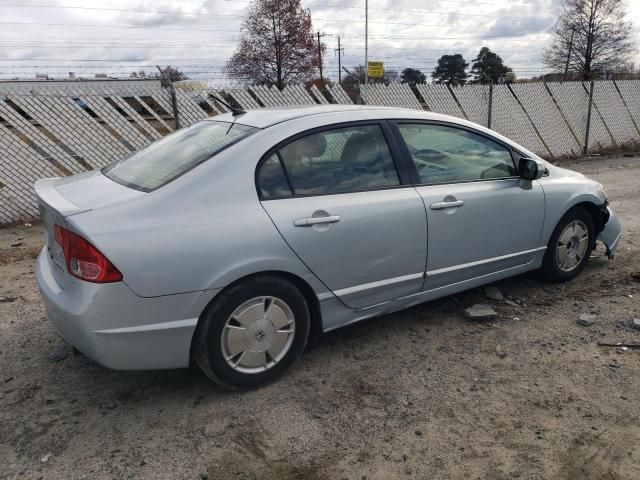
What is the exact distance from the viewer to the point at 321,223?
3164mm

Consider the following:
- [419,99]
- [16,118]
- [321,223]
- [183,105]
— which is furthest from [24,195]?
[419,99]

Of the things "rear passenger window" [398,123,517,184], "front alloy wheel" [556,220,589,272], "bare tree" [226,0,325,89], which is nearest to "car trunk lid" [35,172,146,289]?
"rear passenger window" [398,123,517,184]

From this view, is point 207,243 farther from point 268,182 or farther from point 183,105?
point 183,105

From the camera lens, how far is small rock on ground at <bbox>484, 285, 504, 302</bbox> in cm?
448

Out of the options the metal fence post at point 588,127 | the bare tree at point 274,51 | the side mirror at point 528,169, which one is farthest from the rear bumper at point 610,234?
the bare tree at point 274,51

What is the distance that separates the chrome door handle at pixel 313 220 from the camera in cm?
309

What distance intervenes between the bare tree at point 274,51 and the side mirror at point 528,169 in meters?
37.3

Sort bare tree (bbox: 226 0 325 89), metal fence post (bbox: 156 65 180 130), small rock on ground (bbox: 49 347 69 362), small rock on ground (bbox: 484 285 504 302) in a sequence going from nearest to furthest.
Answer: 1. small rock on ground (bbox: 49 347 69 362)
2. small rock on ground (bbox: 484 285 504 302)
3. metal fence post (bbox: 156 65 180 130)
4. bare tree (bbox: 226 0 325 89)

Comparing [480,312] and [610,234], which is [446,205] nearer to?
[480,312]

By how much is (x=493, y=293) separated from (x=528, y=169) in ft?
3.51

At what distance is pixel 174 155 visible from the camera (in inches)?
133

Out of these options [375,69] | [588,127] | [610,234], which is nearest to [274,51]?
[375,69]

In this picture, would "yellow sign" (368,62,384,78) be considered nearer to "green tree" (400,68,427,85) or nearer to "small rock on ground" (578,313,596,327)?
"green tree" (400,68,427,85)

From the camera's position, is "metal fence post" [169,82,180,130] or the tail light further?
"metal fence post" [169,82,180,130]
